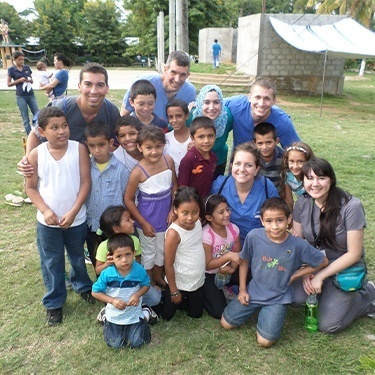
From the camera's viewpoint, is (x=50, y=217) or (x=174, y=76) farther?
(x=174, y=76)

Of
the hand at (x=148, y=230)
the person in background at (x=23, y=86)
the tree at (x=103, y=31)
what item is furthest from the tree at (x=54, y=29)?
the hand at (x=148, y=230)

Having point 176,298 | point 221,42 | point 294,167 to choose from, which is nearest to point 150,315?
point 176,298

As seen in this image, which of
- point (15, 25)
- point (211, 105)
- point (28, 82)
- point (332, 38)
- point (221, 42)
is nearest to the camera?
point (211, 105)

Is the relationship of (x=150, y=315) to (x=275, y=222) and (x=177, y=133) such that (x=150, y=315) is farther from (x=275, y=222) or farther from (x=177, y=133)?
(x=177, y=133)

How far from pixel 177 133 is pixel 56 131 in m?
1.03

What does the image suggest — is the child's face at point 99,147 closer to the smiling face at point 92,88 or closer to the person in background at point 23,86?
the smiling face at point 92,88

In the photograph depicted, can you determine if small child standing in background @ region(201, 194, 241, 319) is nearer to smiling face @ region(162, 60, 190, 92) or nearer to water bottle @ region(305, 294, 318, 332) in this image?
water bottle @ region(305, 294, 318, 332)

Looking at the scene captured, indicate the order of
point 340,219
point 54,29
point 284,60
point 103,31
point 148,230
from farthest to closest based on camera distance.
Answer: point 54,29, point 103,31, point 284,60, point 148,230, point 340,219

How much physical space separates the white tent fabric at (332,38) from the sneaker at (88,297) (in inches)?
444

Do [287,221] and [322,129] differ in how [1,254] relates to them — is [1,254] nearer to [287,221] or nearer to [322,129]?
[287,221]

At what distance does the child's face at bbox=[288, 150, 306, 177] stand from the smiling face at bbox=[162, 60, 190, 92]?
4.16ft

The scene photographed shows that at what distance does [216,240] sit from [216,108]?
1096mm

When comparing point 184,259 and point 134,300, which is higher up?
point 184,259

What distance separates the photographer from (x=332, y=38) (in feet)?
44.2
